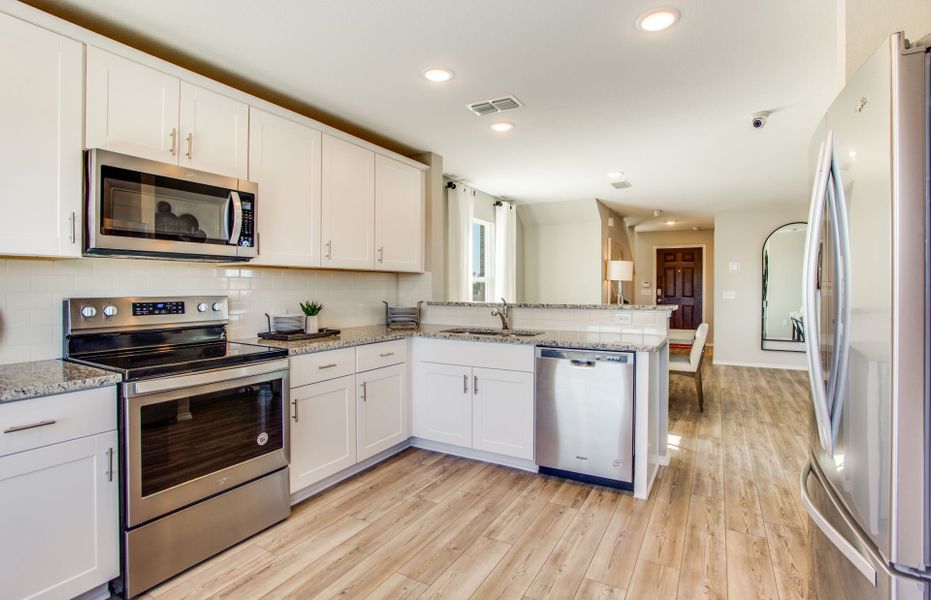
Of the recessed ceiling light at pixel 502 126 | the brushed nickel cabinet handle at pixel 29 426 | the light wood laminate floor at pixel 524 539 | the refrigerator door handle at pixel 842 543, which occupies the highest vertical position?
the recessed ceiling light at pixel 502 126

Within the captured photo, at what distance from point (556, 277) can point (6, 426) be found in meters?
6.22

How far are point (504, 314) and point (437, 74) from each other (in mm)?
1711

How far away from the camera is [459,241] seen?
16.3 ft

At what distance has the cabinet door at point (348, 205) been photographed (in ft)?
9.80

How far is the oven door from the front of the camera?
69.6 inches

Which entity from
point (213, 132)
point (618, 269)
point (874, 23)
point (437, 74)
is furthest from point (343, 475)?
point (618, 269)

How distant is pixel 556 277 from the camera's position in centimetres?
696

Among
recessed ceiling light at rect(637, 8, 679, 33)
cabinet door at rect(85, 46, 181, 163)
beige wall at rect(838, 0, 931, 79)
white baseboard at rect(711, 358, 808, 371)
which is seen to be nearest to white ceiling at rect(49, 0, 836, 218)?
recessed ceiling light at rect(637, 8, 679, 33)

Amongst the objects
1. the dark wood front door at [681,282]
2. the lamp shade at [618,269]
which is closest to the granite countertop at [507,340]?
the lamp shade at [618,269]

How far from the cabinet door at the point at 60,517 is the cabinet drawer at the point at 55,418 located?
31mm

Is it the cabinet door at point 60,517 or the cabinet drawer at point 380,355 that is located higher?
the cabinet drawer at point 380,355

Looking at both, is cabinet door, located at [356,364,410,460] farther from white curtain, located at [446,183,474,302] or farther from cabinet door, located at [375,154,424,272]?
white curtain, located at [446,183,474,302]

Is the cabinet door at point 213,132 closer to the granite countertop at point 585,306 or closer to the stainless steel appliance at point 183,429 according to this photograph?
the stainless steel appliance at point 183,429

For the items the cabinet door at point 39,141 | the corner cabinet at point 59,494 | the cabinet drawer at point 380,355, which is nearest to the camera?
the corner cabinet at point 59,494
